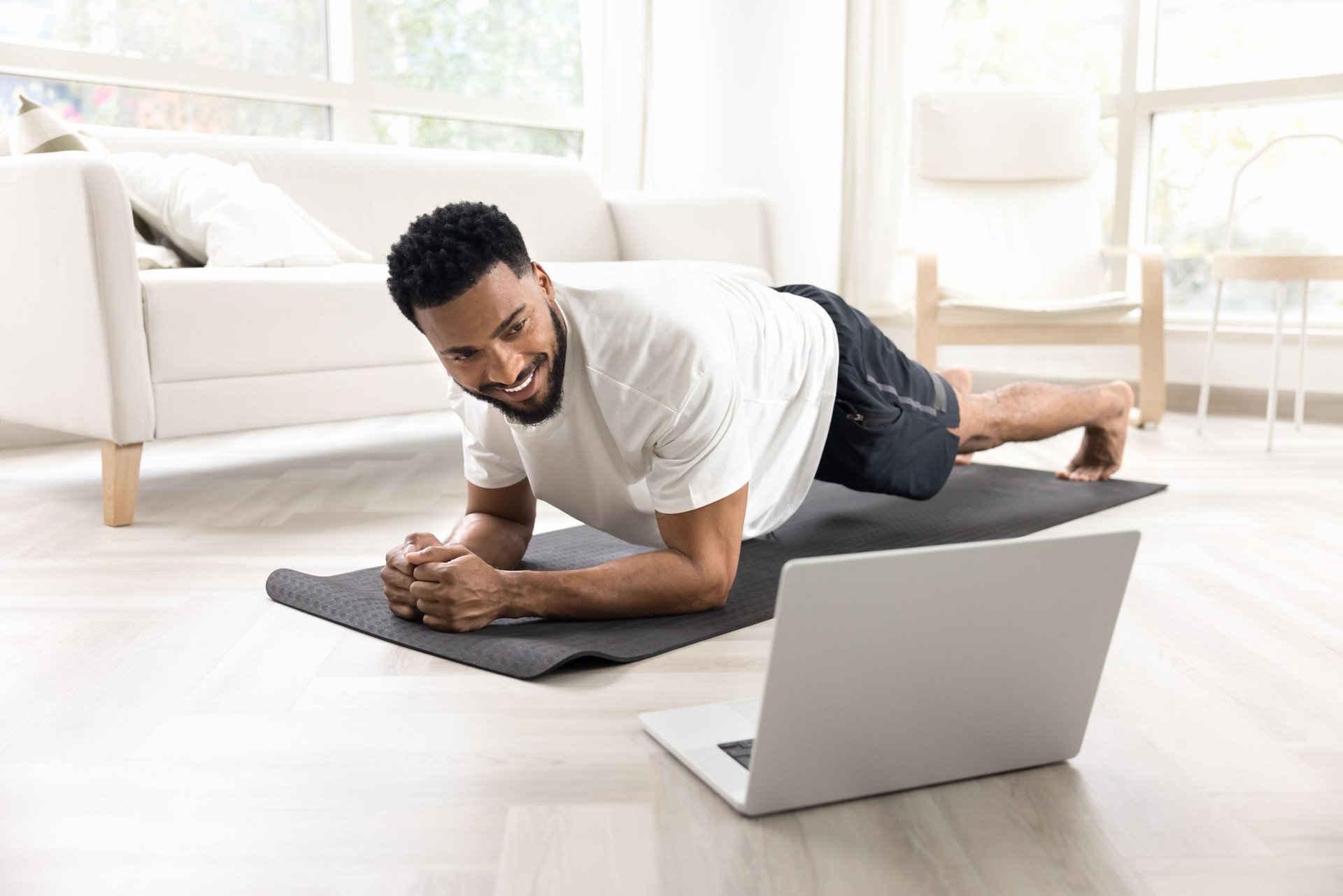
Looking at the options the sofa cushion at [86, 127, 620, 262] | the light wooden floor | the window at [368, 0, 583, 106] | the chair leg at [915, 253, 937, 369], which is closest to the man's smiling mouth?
the light wooden floor

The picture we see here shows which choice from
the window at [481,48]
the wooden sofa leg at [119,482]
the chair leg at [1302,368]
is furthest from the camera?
the window at [481,48]

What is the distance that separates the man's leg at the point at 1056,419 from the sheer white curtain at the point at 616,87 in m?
2.54

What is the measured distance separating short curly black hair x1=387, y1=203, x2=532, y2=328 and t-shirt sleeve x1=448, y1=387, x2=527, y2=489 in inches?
11.9

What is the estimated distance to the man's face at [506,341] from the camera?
4.45 feet

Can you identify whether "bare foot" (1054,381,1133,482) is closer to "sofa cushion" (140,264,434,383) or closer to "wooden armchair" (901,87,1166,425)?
"wooden armchair" (901,87,1166,425)

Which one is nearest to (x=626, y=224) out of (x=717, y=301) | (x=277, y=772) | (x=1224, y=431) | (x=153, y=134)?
(x=153, y=134)

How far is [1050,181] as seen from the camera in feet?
13.7

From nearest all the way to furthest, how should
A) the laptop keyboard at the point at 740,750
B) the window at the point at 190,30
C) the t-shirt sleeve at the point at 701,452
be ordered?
the laptop keyboard at the point at 740,750 → the t-shirt sleeve at the point at 701,452 → the window at the point at 190,30

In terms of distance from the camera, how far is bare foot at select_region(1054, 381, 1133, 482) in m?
2.60

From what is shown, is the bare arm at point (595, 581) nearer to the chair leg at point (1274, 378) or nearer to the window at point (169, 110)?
the chair leg at point (1274, 378)

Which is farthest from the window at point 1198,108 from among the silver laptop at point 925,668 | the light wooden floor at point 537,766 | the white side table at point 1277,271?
the silver laptop at point 925,668

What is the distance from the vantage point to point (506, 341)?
139cm

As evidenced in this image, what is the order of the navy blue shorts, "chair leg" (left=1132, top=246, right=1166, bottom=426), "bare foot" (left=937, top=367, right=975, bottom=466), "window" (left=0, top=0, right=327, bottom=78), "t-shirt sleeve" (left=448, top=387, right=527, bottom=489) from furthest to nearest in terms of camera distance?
"chair leg" (left=1132, top=246, right=1166, bottom=426)
"window" (left=0, top=0, right=327, bottom=78)
"bare foot" (left=937, top=367, right=975, bottom=466)
the navy blue shorts
"t-shirt sleeve" (left=448, top=387, right=527, bottom=489)

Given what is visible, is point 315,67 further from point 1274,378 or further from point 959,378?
point 1274,378
